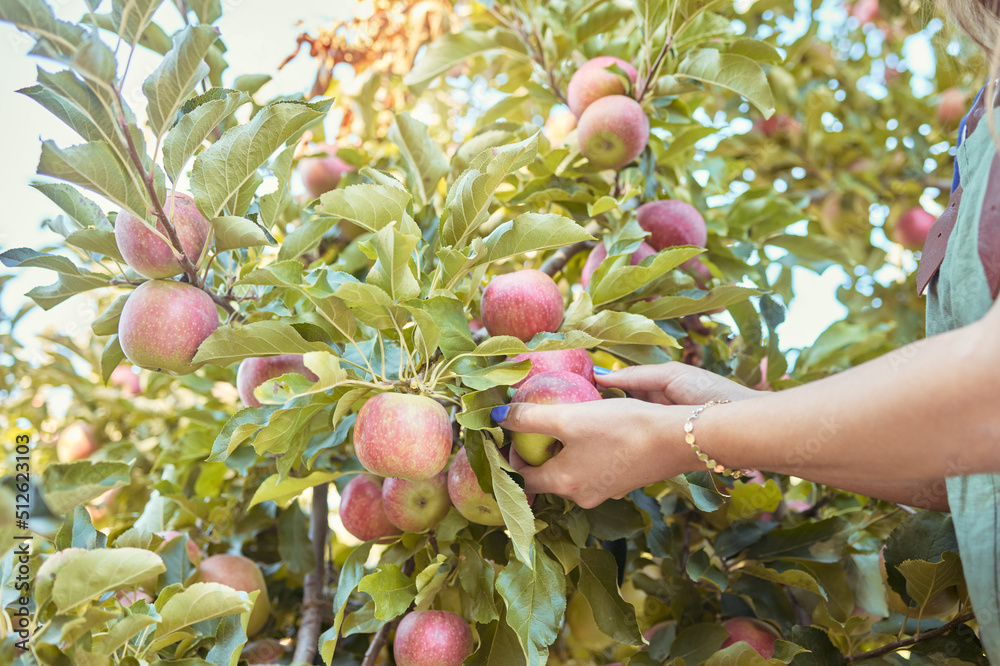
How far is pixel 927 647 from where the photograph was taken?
101 cm

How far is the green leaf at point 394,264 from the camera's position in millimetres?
792

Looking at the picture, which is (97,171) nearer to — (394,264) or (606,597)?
(394,264)

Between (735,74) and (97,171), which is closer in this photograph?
(97,171)

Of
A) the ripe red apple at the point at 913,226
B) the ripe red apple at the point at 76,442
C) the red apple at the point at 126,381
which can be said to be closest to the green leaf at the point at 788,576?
the ripe red apple at the point at 913,226

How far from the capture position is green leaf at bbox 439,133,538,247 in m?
0.84

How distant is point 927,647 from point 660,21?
117cm

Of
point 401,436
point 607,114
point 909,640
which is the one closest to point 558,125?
Result: point 607,114

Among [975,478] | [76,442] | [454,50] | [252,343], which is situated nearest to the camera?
[975,478]

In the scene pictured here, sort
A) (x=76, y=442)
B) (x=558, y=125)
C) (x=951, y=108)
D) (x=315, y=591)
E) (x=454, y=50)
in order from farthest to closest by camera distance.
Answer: (x=951, y=108)
(x=76, y=442)
(x=558, y=125)
(x=454, y=50)
(x=315, y=591)

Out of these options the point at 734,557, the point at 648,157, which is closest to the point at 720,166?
the point at 648,157

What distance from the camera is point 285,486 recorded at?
1103 millimetres

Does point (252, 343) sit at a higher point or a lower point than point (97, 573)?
higher

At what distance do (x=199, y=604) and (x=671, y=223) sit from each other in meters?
0.98

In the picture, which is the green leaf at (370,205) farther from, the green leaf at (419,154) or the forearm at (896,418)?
the forearm at (896,418)
